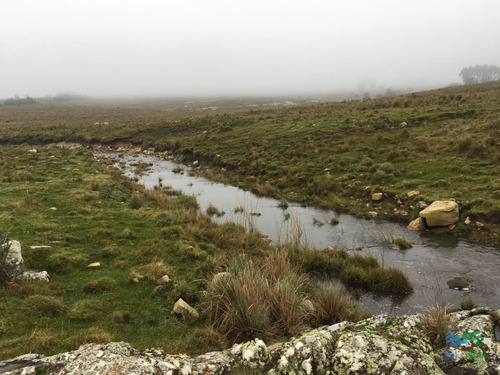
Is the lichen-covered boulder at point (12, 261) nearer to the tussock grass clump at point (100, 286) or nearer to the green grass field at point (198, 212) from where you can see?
the green grass field at point (198, 212)

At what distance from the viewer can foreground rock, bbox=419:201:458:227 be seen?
13.6 metres


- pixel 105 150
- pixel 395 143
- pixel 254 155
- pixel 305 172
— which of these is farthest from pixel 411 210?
pixel 105 150

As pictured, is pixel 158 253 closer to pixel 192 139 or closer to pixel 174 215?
pixel 174 215

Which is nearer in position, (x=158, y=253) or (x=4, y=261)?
(x=4, y=261)

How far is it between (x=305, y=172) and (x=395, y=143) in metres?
7.87

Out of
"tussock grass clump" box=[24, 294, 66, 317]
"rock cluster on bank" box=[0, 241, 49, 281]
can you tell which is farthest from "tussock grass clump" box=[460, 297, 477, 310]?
"rock cluster on bank" box=[0, 241, 49, 281]

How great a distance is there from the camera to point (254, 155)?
2784cm

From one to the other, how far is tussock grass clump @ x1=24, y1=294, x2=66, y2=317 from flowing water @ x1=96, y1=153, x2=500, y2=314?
7.32 metres

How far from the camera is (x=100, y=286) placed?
28.3 ft

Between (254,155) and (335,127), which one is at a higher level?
(335,127)

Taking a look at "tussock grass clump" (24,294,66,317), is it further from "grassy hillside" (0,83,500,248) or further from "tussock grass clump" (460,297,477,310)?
"grassy hillside" (0,83,500,248)

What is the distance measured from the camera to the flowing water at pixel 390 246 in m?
9.06

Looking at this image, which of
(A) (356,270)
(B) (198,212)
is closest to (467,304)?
(A) (356,270)

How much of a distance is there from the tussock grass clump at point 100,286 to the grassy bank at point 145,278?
1.3 inches
